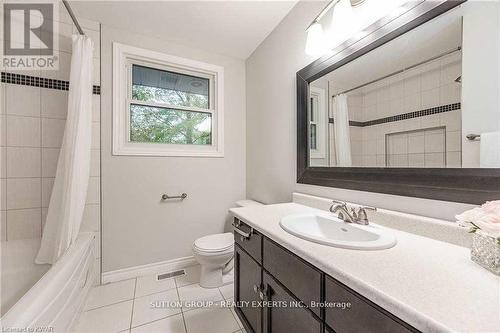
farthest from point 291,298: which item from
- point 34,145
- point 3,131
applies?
point 3,131

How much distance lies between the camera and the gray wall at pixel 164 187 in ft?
6.21

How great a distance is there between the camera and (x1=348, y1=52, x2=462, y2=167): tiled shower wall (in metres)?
0.83

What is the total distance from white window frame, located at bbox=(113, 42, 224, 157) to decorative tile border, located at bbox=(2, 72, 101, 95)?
255mm

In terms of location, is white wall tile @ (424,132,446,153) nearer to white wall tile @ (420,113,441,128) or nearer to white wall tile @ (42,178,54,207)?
white wall tile @ (420,113,441,128)

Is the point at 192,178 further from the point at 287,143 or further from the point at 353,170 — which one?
the point at 353,170

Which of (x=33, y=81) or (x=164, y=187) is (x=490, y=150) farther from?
(x=33, y=81)

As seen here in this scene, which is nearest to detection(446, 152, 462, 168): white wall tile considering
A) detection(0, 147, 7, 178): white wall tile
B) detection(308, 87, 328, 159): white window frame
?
detection(308, 87, 328, 159): white window frame

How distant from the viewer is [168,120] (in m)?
2.21

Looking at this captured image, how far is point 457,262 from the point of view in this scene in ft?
2.10

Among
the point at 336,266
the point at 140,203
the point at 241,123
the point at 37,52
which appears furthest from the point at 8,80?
the point at 336,266

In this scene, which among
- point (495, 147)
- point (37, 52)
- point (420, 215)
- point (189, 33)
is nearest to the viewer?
point (495, 147)

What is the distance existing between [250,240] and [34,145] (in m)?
1.97

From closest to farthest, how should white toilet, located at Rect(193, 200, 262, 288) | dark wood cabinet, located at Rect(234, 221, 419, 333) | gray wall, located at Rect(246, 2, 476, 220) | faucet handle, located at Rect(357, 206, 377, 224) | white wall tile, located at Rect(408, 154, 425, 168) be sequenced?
dark wood cabinet, located at Rect(234, 221, 419, 333), white wall tile, located at Rect(408, 154, 425, 168), faucet handle, located at Rect(357, 206, 377, 224), gray wall, located at Rect(246, 2, 476, 220), white toilet, located at Rect(193, 200, 262, 288)

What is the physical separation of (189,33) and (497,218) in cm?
241
